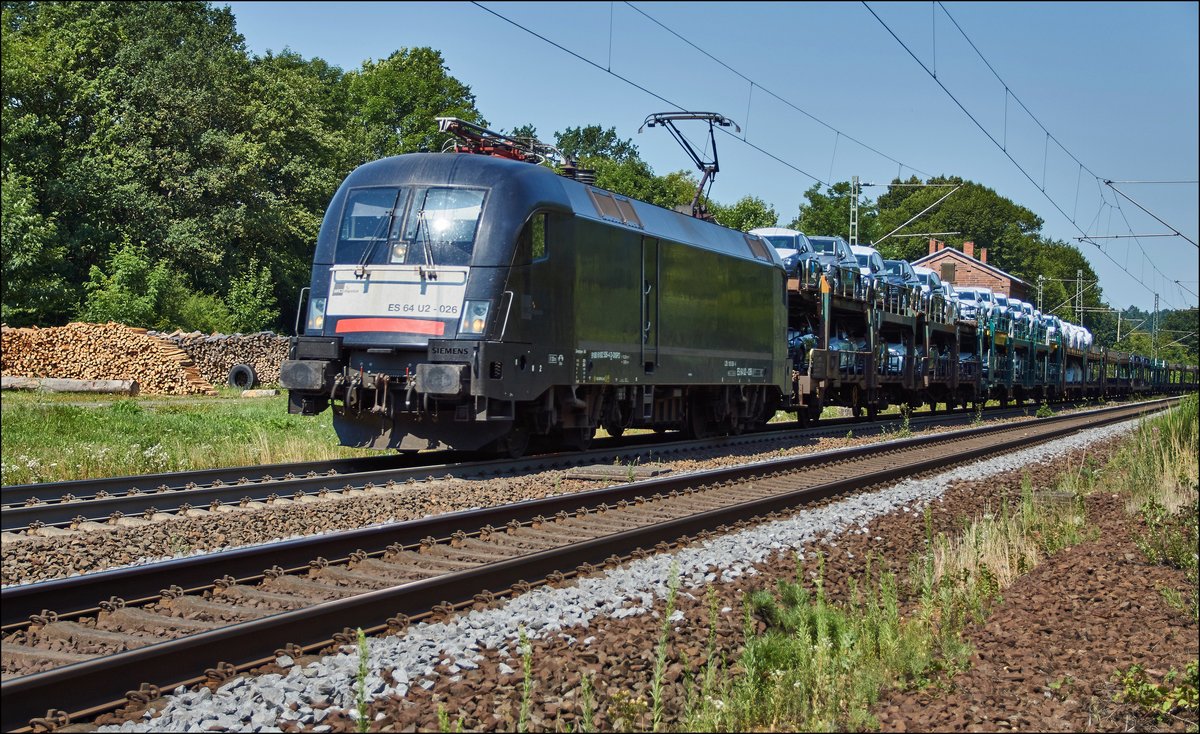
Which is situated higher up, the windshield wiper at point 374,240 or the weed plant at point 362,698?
the windshield wiper at point 374,240

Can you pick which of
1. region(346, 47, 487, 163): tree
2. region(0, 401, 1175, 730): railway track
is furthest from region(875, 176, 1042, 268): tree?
region(0, 401, 1175, 730): railway track

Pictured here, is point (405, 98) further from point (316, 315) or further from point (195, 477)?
point (195, 477)

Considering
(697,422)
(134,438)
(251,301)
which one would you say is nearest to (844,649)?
(134,438)

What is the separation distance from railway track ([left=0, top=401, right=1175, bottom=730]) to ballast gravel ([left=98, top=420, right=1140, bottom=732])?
194 millimetres

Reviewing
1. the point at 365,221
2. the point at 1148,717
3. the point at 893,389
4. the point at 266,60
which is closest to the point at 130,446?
the point at 365,221

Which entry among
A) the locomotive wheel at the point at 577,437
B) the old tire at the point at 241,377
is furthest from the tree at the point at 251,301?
the locomotive wheel at the point at 577,437

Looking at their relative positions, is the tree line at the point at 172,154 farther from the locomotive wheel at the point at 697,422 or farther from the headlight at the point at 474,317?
the headlight at the point at 474,317

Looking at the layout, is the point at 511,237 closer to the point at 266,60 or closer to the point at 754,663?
the point at 754,663

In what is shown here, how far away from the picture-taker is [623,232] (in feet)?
50.0

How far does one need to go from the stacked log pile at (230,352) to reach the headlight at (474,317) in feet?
53.9

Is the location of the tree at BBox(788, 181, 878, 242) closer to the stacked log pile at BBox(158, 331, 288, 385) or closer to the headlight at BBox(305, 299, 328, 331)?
the stacked log pile at BBox(158, 331, 288, 385)

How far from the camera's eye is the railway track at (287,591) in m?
4.93

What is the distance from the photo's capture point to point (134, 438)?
1333 centimetres

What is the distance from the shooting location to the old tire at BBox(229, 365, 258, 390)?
27969mm
